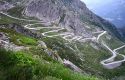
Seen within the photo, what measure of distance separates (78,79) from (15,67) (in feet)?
10.8

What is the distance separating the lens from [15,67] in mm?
15430

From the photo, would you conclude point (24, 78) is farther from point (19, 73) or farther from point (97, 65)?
point (97, 65)

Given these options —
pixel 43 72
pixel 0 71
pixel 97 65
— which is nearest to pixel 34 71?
pixel 43 72

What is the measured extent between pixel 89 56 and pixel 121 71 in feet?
68.0

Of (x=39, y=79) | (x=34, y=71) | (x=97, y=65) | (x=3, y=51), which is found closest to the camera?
(x=39, y=79)

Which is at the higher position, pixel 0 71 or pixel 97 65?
pixel 0 71

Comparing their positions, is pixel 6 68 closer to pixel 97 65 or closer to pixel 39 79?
pixel 39 79

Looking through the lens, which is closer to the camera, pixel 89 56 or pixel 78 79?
pixel 78 79

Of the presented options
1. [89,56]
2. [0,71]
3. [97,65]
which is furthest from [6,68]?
[89,56]

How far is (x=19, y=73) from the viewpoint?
47.8 feet

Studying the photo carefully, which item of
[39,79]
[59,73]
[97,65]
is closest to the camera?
[39,79]

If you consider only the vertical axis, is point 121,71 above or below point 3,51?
below

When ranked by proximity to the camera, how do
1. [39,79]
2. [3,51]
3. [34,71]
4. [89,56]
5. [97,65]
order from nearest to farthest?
[39,79]
[34,71]
[3,51]
[97,65]
[89,56]

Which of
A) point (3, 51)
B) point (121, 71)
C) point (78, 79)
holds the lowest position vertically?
point (121, 71)
